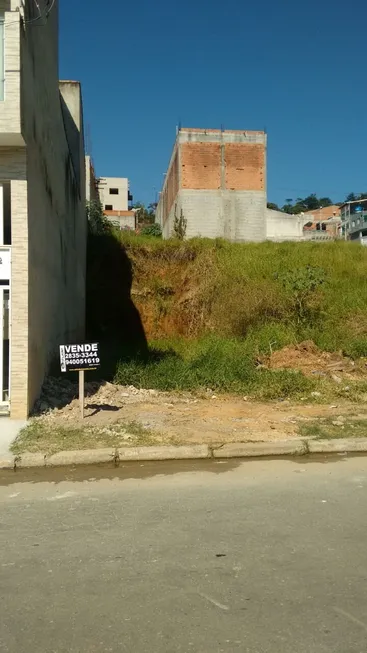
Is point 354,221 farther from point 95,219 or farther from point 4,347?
point 4,347

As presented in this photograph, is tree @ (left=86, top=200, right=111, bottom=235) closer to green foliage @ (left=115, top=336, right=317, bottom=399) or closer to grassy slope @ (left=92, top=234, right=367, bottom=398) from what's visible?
grassy slope @ (left=92, top=234, right=367, bottom=398)

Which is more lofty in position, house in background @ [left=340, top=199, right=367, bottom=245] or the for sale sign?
house in background @ [left=340, top=199, right=367, bottom=245]

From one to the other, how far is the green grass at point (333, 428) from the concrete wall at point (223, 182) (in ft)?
90.9

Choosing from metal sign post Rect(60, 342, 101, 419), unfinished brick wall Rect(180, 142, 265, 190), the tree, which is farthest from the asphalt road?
unfinished brick wall Rect(180, 142, 265, 190)

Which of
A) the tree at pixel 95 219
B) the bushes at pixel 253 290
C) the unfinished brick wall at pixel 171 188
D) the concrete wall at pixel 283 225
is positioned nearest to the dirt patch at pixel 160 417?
the bushes at pixel 253 290

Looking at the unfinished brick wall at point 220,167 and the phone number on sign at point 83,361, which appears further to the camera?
the unfinished brick wall at point 220,167

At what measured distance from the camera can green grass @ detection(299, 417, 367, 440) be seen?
7.67 m

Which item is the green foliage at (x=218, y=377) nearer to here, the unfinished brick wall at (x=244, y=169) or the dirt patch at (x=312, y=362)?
the dirt patch at (x=312, y=362)

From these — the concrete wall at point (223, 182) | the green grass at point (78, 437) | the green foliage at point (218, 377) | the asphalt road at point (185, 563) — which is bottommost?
the asphalt road at point (185, 563)

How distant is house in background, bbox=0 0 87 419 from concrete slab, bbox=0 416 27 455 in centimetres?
16

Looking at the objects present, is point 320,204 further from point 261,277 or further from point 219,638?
point 219,638

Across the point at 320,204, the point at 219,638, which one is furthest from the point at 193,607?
the point at 320,204

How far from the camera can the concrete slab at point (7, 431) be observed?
7170 millimetres

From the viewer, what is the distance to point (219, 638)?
301 cm
